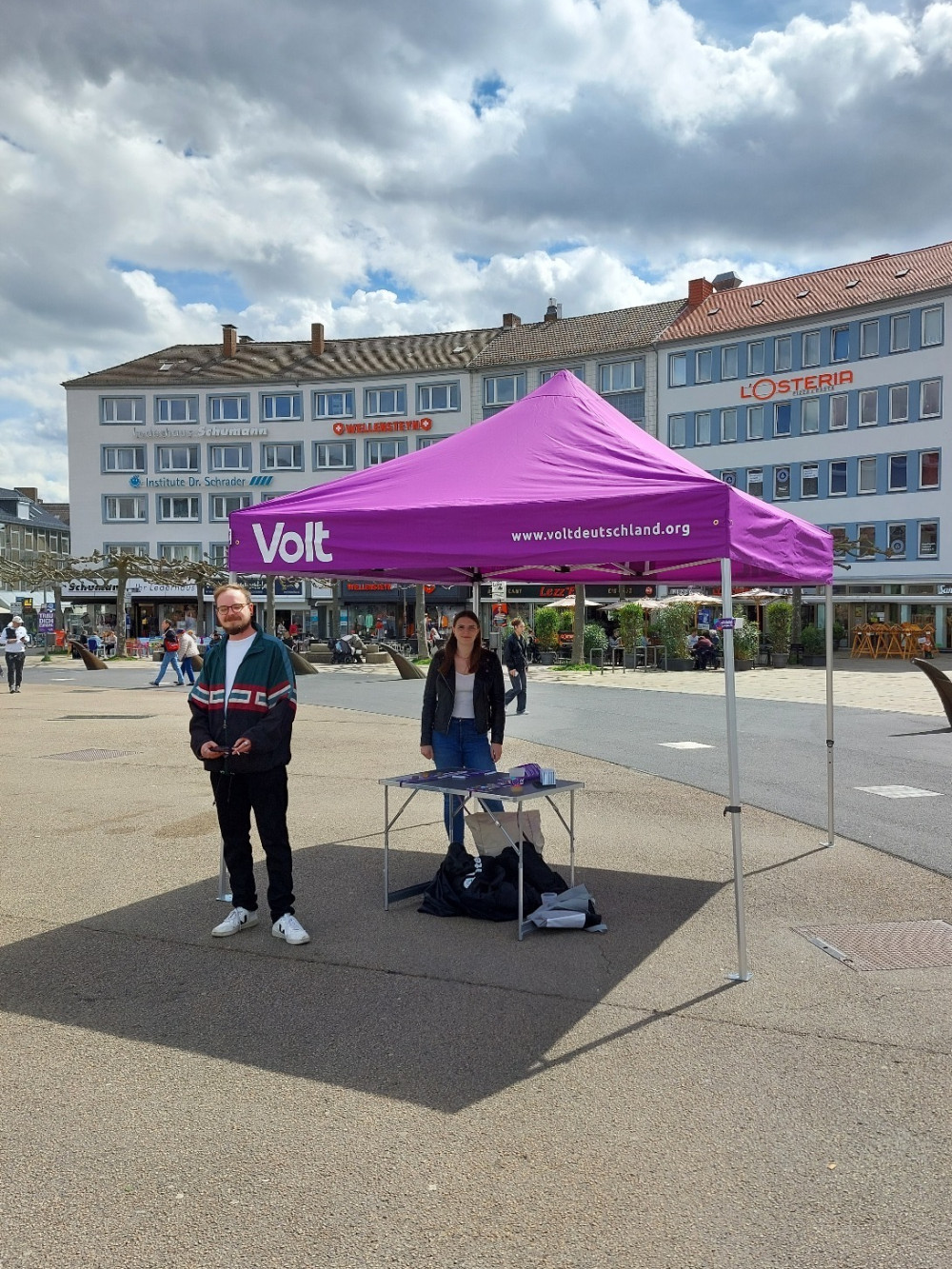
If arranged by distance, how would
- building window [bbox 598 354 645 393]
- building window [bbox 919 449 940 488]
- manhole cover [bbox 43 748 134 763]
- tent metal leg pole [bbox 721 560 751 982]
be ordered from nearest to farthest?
tent metal leg pole [bbox 721 560 751 982]
manhole cover [bbox 43 748 134 763]
building window [bbox 919 449 940 488]
building window [bbox 598 354 645 393]

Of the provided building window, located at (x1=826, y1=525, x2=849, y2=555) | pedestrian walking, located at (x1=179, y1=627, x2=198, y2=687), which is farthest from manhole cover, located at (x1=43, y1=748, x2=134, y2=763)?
building window, located at (x1=826, y1=525, x2=849, y2=555)

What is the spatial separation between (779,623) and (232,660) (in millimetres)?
35724

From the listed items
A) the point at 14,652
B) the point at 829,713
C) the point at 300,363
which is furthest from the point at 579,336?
the point at 829,713

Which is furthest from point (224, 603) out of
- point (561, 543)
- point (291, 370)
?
point (291, 370)

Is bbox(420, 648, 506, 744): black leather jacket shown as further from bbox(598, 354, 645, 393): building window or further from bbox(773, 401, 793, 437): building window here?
bbox(598, 354, 645, 393): building window

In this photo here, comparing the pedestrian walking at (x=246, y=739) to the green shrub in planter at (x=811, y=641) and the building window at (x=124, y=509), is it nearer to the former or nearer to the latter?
the green shrub in planter at (x=811, y=641)

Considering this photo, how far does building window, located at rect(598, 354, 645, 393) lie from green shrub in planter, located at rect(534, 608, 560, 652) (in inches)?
685

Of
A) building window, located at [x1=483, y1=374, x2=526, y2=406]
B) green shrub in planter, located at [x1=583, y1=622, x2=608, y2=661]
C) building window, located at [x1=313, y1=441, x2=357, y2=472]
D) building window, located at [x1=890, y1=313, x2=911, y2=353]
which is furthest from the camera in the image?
building window, located at [x1=313, y1=441, x2=357, y2=472]

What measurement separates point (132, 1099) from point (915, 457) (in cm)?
4782

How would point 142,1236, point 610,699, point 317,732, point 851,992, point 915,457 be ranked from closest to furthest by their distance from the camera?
point 142,1236
point 851,992
point 317,732
point 610,699
point 915,457

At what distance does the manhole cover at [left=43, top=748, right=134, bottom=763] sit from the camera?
13.2 m

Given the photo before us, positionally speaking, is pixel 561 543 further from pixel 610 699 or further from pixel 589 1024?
pixel 610 699

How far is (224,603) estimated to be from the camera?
604 cm

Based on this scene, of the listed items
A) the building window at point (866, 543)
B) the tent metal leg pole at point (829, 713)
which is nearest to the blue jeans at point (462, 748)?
the tent metal leg pole at point (829, 713)
